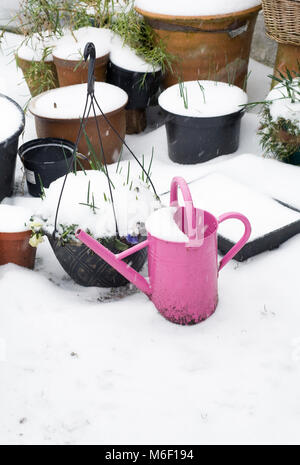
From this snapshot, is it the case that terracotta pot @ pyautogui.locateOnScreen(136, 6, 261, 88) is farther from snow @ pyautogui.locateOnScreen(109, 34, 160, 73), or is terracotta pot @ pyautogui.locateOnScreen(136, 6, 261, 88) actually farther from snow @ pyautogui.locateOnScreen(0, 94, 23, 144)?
snow @ pyautogui.locateOnScreen(0, 94, 23, 144)

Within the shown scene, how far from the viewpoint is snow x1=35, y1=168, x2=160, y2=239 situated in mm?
2066

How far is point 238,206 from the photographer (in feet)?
8.39

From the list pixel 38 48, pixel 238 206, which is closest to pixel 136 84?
pixel 38 48

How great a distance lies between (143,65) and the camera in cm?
360

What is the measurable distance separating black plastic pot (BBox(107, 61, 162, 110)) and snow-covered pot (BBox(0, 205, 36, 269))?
162cm

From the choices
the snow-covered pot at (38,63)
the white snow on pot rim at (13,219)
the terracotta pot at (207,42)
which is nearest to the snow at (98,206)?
the white snow on pot rim at (13,219)

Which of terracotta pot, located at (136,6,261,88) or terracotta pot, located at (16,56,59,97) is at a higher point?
terracotta pot, located at (136,6,261,88)

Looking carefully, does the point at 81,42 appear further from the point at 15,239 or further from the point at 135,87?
the point at 15,239

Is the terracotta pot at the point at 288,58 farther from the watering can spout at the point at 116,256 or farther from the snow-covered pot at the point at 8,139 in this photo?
the watering can spout at the point at 116,256

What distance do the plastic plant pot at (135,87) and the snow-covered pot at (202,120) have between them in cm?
34

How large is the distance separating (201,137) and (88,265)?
1.40 meters

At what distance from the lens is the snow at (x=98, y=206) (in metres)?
2.07

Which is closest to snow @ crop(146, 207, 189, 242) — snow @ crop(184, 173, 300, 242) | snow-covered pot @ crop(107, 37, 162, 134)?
snow @ crop(184, 173, 300, 242)

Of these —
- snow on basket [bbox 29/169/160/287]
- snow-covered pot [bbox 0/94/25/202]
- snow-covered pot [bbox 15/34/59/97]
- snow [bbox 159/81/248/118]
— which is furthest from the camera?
snow-covered pot [bbox 15/34/59/97]
